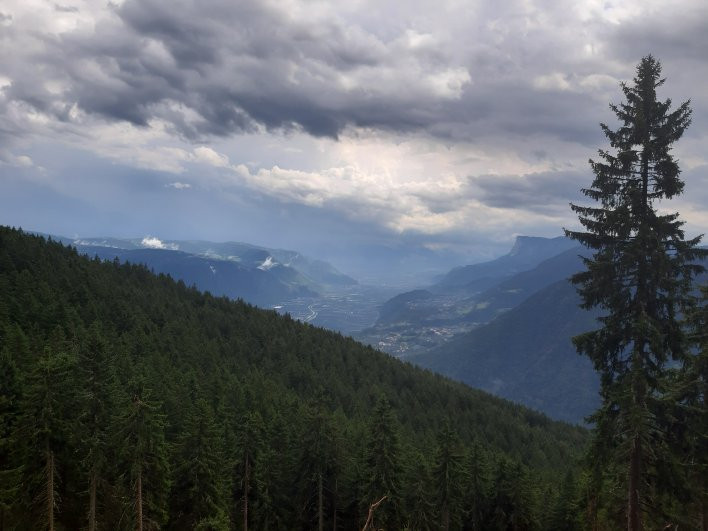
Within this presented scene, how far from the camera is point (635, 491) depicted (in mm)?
19516

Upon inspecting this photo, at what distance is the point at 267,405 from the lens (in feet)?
241

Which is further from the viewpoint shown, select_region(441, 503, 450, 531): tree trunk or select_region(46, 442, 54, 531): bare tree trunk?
select_region(441, 503, 450, 531): tree trunk

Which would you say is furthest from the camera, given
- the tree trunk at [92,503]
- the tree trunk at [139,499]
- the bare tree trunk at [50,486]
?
the tree trunk at [92,503]

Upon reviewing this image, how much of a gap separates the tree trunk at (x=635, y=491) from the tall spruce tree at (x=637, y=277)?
0.12 feet

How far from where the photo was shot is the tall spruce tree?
19188mm

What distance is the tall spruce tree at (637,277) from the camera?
63.0 feet

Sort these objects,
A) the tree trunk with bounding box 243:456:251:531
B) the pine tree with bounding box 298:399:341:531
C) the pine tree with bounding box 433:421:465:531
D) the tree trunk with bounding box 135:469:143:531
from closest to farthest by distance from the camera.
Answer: the tree trunk with bounding box 135:469:143:531 → the tree trunk with bounding box 243:456:251:531 → the pine tree with bounding box 298:399:341:531 → the pine tree with bounding box 433:421:465:531

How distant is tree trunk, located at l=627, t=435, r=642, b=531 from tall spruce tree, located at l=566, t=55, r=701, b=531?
0.04 meters

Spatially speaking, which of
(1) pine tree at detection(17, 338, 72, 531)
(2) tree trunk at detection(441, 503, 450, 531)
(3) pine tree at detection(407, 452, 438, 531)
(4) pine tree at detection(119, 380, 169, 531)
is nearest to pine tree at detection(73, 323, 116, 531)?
(1) pine tree at detection(17, 338, 72, 531)

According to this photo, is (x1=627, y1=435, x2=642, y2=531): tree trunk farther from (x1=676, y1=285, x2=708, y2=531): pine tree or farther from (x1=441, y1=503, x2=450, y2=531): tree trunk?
(x1=441, y1=503, x2=450, y2=531): tree trunk

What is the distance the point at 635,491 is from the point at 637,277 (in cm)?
851

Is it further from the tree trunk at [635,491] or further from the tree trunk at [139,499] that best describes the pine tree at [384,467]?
the tree trunk at [635,491]

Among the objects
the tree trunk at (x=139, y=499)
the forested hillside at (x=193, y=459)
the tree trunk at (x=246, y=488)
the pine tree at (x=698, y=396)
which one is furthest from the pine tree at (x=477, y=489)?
the tree trunk at (x=139, y=499)

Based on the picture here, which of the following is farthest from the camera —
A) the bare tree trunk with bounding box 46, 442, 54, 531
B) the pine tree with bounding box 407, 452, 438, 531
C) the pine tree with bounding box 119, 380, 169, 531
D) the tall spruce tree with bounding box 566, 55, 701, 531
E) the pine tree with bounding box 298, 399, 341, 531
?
the pine tree with bounding box 298, 399, 341, 531
